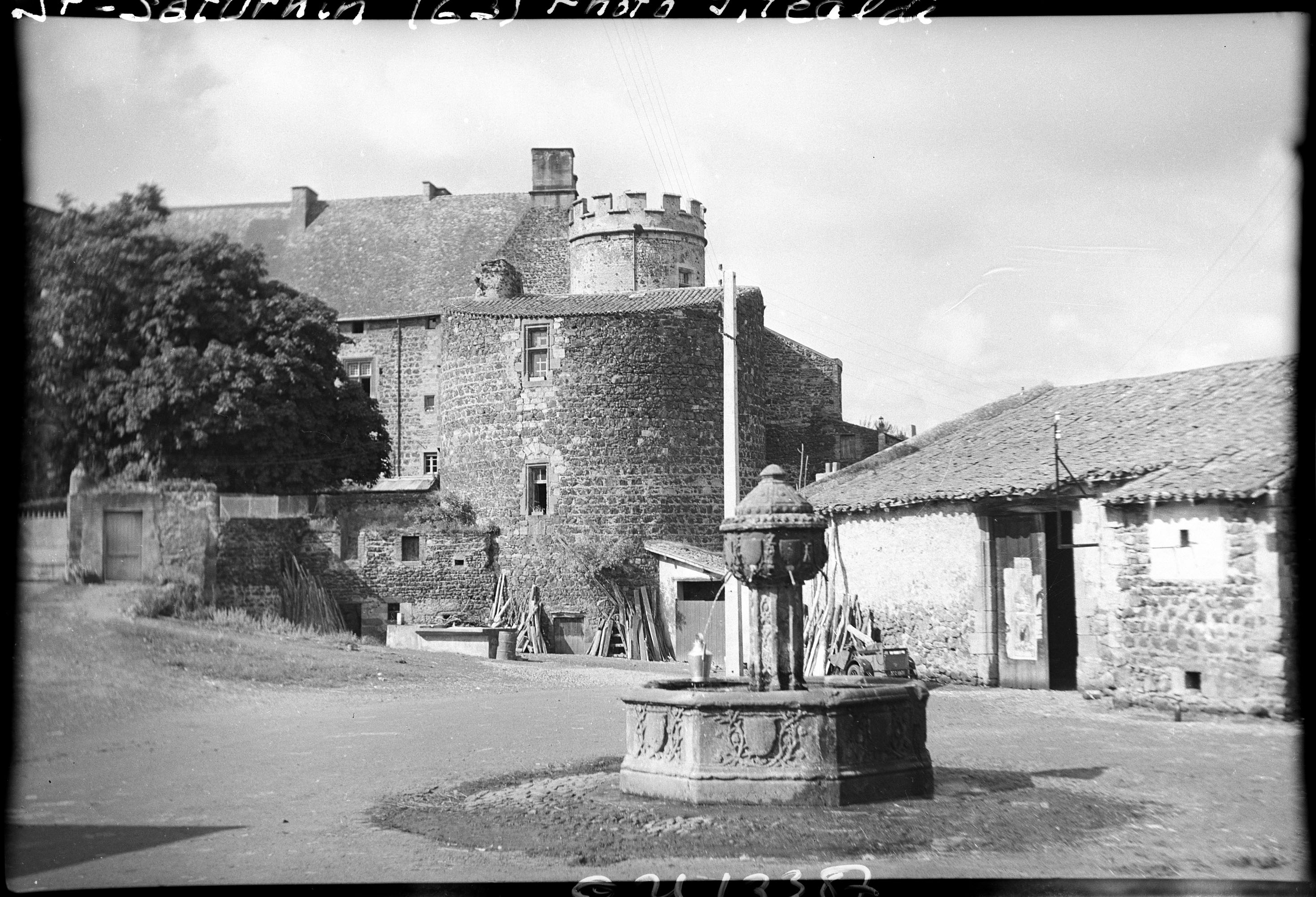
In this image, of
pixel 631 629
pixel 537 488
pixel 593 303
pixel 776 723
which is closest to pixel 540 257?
pixel 593 303

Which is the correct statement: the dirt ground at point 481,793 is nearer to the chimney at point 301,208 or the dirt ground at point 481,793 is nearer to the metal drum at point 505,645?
the metal drum at point 505,645

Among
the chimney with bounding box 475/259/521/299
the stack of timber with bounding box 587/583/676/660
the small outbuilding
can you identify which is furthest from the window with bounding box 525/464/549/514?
the small outbuilding

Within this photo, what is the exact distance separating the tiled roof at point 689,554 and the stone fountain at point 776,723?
18506 mm

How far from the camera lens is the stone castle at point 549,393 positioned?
31.1m

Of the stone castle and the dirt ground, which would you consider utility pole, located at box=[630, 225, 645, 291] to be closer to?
the stone castle

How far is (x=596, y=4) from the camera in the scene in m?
8.38

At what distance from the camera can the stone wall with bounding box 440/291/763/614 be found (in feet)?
102

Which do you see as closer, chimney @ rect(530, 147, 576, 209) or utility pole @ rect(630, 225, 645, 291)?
utility pole @ rect(630, 225, 645, 291)

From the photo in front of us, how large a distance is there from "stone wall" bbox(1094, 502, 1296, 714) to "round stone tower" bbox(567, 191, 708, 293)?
20.3 m

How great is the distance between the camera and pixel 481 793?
10.2 m

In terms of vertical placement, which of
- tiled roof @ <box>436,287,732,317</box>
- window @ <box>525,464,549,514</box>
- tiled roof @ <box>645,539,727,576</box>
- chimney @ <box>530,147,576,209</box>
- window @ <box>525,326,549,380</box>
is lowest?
tiled roof @ <box>645,539,727,576</box>

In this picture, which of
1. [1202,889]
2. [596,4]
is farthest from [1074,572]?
[596,4]

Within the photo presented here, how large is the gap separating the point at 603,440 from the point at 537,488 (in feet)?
7.63

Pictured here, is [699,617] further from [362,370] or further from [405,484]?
[362,370]
